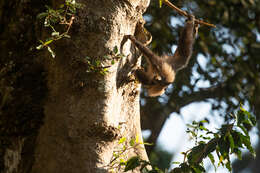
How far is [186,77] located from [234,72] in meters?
0.75

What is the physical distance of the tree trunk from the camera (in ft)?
6.66

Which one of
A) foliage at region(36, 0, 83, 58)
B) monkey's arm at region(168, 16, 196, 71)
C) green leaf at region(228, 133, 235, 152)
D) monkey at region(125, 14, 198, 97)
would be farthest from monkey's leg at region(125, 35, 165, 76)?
green leaf at region(228, 133, 235, 152)

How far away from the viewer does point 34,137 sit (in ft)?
6.93

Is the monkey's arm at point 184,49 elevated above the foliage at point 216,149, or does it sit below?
above

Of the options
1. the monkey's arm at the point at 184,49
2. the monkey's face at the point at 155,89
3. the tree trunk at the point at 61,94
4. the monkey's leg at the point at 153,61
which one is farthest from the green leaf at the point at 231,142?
the monkey's arm at the point at 184,49

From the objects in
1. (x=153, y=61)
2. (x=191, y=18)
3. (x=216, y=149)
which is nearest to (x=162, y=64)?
(x=153, y=61)

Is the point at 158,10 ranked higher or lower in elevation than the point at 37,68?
higher

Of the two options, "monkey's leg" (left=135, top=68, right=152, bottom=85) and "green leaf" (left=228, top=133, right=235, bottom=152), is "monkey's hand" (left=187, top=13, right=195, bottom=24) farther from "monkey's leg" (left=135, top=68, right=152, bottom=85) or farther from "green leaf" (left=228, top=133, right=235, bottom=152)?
"green leaf" (left=228, top=133, right=235, bottom=152)

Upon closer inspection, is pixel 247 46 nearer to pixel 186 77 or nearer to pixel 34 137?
pixel 186 77

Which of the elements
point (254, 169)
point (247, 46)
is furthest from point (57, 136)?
point (254, 169)

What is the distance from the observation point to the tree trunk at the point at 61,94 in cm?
203

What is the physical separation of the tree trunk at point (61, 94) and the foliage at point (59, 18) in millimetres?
49

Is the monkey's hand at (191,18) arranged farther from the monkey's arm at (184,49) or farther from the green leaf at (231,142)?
the green leaf at (231,142)

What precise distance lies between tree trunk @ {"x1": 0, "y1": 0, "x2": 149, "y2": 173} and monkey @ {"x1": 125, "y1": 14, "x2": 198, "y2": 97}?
31 centimetres
